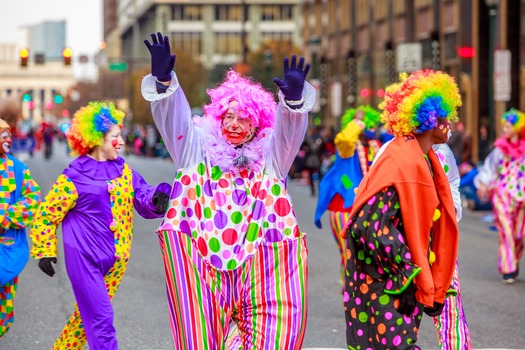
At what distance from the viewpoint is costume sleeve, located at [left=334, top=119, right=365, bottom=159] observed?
33.8ft

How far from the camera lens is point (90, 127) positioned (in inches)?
281

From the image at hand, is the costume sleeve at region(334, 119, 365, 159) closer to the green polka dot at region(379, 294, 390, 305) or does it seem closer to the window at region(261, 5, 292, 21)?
the green polka dot at region(379, 294, 390, 305)

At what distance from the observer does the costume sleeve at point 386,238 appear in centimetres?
537

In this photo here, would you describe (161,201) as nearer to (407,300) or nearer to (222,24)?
(407,300)

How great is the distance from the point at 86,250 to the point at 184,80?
234 feet

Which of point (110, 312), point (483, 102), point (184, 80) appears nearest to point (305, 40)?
point (184, 80)

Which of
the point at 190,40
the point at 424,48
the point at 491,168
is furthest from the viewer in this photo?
the point at 190,40

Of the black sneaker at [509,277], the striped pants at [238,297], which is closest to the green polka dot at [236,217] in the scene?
the striped pants at [238,297]

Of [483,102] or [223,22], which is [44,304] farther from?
[223,22]

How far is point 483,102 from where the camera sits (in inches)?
1336

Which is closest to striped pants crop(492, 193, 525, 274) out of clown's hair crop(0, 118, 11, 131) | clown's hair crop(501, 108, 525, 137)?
clown's hair crop(501, 108, 525, 137)

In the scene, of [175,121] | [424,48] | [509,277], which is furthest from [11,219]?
[424,48]

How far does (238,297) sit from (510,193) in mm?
6810

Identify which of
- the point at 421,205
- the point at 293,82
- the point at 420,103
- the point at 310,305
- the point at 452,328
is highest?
the point at 293,82
